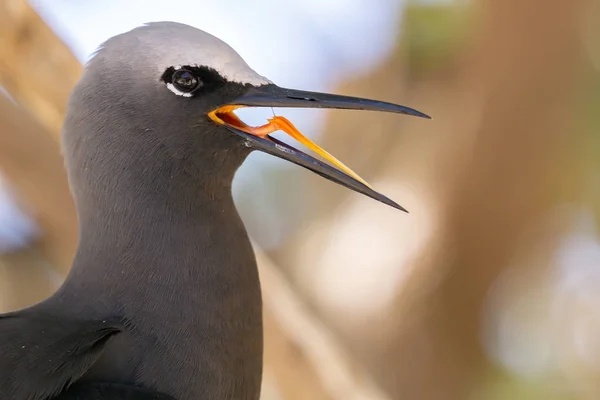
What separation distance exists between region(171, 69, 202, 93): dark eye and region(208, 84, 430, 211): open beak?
0.06 metres

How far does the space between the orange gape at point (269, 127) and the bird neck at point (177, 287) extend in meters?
0.12

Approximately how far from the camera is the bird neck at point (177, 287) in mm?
1297

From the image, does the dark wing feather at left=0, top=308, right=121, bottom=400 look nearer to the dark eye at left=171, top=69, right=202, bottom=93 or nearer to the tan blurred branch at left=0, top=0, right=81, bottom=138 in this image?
the dark eye at left=171, top=69, right=202, bottom=93

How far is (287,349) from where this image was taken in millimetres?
2369

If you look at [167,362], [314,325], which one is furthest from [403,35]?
[167,362]

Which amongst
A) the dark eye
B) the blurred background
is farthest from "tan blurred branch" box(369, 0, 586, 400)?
the dark eye

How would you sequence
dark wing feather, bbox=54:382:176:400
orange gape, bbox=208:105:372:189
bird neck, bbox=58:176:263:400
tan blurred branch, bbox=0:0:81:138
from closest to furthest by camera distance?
dark wing feather, bbox=54:382:176:400, bird neck, bbox=58:176:263:400, orange gape, bbox=208:105:372:189, tan blurred branch, bbox=0:0:81:138

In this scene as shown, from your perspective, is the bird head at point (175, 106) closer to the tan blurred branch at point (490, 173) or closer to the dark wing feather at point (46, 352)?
the dark wing feather at point (46, 352)

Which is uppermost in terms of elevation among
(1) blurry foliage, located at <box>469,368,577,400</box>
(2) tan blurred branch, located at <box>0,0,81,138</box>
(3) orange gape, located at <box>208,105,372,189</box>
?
(3) orange gape, located at <box>208,105,372,189</box>

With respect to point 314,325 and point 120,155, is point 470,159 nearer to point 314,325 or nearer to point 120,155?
point 314,325

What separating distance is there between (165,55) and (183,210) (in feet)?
0.90

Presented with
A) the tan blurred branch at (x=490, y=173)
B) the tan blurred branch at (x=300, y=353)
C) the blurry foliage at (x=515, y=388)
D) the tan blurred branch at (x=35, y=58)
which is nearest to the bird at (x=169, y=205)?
the tan blurred branch at (x=35, y=58)

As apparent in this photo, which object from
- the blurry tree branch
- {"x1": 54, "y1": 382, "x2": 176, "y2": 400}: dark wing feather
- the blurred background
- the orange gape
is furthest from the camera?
the blurred background

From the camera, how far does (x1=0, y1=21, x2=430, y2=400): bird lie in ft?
4.28
